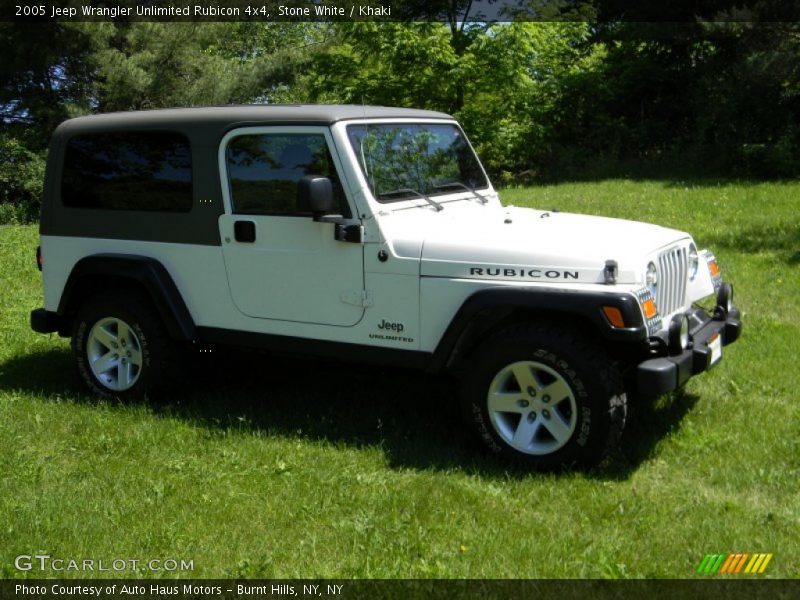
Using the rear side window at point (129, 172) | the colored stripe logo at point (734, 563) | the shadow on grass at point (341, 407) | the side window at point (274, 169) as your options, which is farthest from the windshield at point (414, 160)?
the colored stripe logo at point (734, 563)

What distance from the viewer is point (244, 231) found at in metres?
5.64

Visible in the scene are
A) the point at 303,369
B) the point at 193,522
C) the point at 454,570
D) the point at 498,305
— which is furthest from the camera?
the point at 303,369

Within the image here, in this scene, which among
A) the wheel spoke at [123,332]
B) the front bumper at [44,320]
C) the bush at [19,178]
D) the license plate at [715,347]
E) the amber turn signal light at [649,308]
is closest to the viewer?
the amber turn signal light at [649,308]

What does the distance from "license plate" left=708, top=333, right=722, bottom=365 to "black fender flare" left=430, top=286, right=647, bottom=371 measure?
2.23 feet

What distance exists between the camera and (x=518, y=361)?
484 centimetres

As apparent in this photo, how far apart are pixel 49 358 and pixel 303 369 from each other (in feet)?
7.84

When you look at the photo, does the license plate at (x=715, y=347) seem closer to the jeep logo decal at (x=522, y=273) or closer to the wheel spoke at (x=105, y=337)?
the jeep logo decal at (x=522, y=273)

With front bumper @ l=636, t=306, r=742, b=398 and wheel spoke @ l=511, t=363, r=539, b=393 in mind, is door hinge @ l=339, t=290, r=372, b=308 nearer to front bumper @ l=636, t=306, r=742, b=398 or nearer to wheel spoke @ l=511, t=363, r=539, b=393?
wheel spoke @ l=511, t=363, r=539, b=393

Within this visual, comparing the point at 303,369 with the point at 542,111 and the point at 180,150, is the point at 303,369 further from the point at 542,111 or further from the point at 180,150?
the point at 542,111

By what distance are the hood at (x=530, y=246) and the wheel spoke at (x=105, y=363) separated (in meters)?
2.47

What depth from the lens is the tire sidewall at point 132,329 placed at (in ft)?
20.1

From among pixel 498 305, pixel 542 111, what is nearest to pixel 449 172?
pixel 498 305

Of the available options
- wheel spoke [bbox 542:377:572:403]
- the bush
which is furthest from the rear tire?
the bush

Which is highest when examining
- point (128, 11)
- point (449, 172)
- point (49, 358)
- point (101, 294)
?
point (128, 11)
